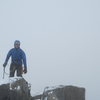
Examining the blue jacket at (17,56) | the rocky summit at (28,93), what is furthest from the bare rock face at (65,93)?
the blue jacket at (17,56)

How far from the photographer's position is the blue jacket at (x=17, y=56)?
723 inches

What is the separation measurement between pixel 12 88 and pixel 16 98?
387 millimetres

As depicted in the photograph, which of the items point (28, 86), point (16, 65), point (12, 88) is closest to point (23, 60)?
point (16, 65)

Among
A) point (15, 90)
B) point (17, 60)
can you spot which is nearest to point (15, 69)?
point (17, 60)

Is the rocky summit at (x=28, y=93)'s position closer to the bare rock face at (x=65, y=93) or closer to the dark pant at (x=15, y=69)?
the bare rock face at (x=65, y=93)

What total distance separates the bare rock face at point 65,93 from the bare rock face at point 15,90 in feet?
2.58

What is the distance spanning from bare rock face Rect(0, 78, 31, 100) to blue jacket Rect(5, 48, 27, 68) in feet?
13.3

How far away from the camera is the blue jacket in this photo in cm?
1838

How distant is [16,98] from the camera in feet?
43.4

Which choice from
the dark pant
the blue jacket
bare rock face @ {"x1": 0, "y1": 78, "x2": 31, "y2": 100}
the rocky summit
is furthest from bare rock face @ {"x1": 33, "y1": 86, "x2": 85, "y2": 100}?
the dark pant

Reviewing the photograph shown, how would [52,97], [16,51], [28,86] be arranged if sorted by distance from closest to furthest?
1. [52,97]
2. [28,86]
3. [16,51]

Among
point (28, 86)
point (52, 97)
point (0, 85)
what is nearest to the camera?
point (0, 85)

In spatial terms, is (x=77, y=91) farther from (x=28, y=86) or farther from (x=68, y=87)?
(x=28, y=86)

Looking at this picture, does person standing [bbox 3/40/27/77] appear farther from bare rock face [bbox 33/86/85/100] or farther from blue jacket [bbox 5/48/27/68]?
bare rock face [bbox 33/86/85/100]
